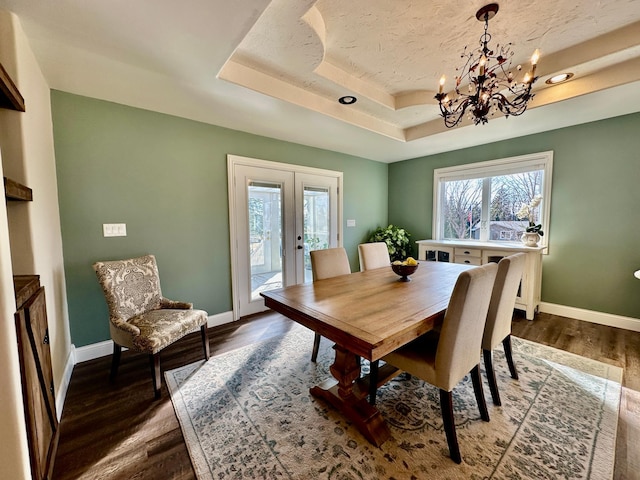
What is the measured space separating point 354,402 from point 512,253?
2.91 metres

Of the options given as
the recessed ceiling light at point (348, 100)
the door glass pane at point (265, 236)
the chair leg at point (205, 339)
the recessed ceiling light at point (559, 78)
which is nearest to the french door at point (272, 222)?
the door glass pane at point (265, 236)

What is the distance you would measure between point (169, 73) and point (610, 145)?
4549 mm

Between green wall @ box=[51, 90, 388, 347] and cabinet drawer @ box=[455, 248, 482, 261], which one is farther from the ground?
green wall @ box=[51, 90, 388, 347]

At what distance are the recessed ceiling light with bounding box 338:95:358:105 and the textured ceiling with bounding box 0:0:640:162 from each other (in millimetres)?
55

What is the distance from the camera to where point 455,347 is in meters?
1.33

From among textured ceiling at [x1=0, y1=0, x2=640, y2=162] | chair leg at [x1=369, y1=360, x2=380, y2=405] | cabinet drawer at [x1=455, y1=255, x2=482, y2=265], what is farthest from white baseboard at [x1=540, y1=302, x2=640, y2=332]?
chair leg at [x1=369, y1=360, x2=380, y2=405]

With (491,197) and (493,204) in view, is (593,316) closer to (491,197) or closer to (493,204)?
(493,204)

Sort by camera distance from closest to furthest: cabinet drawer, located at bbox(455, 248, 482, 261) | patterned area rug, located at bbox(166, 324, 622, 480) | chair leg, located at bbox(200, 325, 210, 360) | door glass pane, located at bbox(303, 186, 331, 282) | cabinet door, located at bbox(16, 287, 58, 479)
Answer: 1. cabinet door, located at bbox(16, 287, 58, 479)
2. patterned area rug, located at bbox(166, 324, 622, 480)
3. chair leg, located at bbox(200, 325, 210, 360)
4. cabinet drawer, located at bbox(455, 248, 482, 261)
5. door glass pane, located at bbox(303, 186, 331, 282)

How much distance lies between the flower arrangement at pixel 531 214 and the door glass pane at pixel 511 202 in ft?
0.10

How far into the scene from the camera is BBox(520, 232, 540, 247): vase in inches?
130

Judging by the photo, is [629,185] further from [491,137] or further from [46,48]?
[46,48]

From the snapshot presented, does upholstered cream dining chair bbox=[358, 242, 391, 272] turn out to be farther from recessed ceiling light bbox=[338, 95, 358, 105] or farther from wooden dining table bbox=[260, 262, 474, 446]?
recessed ceiling light bbox=[338, 95, 358, 105]

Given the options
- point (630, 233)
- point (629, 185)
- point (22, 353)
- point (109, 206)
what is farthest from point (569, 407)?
point (109, 206)

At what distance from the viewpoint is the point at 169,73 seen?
6.43 ft
